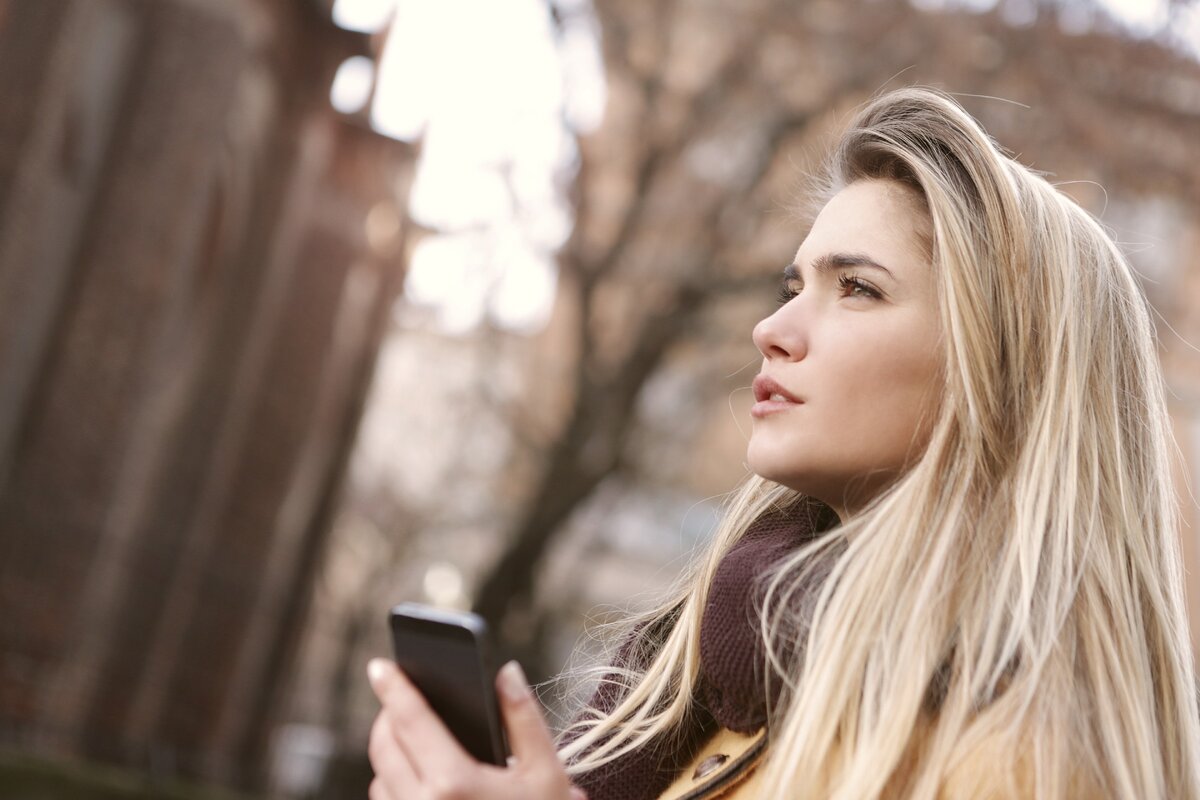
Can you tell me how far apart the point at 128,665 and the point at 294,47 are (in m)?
7.29

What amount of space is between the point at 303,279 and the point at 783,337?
17239 millimetres

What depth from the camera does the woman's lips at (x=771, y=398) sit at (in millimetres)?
2318

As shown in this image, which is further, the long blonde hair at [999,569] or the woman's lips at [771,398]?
the woman's lips at [771,398]

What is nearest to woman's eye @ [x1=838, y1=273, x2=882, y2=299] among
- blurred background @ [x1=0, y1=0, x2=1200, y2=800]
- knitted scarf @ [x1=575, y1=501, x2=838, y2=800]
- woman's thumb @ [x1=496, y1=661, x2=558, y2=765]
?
knitted scarf @ [x1=575, y1=501, x2=838, y2=800]

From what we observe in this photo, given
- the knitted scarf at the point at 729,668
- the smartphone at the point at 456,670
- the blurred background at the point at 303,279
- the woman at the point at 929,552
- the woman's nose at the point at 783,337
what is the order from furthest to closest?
the blurred background at the point at 303,279 < the woman's nose at the point at 783,337 < the knitted scarf at the point at 729,668 < the woman at the point at 929,552 < the smartphone at the point at 456,670

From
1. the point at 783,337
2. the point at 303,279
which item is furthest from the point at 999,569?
the point at 303,279

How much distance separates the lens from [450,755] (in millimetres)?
1703

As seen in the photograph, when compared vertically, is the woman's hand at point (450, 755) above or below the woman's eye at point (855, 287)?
below

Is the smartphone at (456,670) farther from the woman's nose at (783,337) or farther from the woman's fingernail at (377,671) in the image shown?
the woman's nose at (783,337)

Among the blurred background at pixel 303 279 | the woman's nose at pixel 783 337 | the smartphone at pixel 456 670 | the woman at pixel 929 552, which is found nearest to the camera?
the smartphone at pixel 456 670

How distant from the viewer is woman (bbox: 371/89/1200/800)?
6.23 ft

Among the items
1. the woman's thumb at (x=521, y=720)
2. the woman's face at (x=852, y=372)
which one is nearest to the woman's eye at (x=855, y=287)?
the woman's face at (x=852, y=372)

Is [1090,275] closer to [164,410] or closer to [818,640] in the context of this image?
[818,640]

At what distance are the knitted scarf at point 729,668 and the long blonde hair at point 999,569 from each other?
0.13 feet
